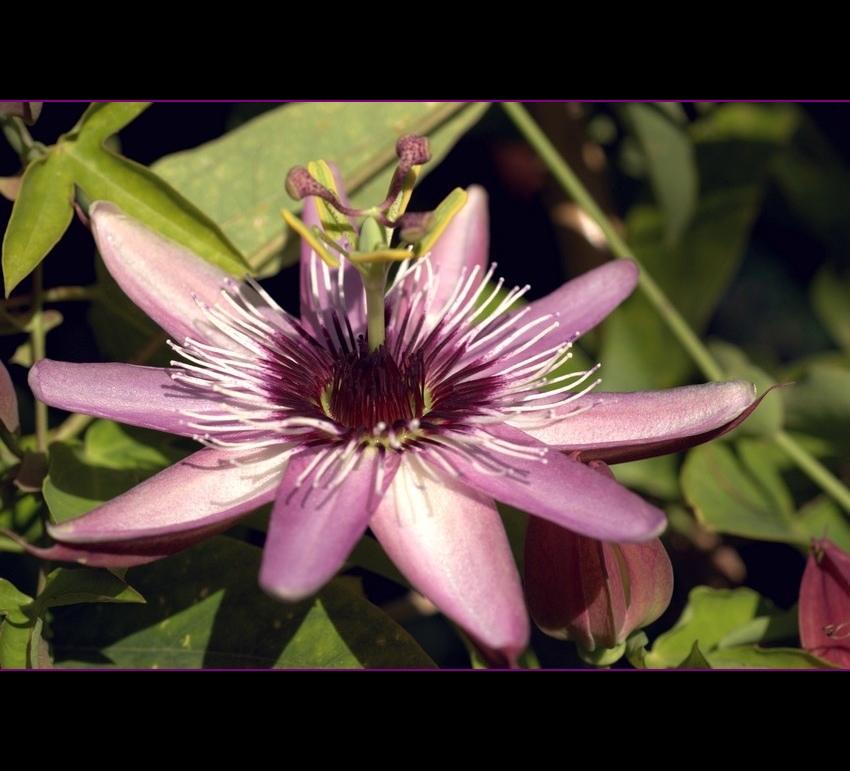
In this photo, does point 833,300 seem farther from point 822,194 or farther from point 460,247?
point 460,247

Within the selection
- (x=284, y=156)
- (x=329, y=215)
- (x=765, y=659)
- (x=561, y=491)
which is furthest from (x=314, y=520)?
(x=284, y=156)

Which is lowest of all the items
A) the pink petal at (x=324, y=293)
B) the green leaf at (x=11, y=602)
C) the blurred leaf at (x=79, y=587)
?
the green leaf at (x=11, y=602)

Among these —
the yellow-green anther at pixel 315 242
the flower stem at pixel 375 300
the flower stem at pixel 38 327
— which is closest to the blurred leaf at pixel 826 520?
the flower stem at pixel 375 300

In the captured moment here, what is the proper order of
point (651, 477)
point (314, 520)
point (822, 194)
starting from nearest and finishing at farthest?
point (314, 520), point (651, 477), point (822, 194)

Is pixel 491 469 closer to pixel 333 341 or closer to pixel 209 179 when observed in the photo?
pixel 333 341

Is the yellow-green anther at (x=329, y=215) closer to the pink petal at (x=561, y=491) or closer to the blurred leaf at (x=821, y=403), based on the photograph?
the pink petal at (x=561, y=491)

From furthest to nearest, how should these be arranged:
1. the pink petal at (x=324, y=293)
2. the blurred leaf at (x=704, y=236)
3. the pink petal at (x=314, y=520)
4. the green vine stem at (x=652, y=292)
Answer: the blurred leaf at (x=704, y=236) < the green vine stem at (x=652, y=292) < the pink petal at (x=324, y=293) < the pink petal at (x=314, y=520)

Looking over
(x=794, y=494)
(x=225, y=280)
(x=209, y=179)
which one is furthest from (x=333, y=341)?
(x=794, y=494)
